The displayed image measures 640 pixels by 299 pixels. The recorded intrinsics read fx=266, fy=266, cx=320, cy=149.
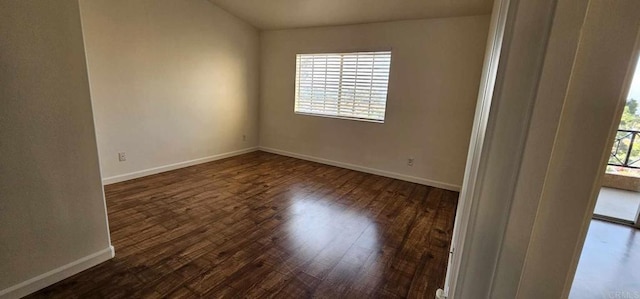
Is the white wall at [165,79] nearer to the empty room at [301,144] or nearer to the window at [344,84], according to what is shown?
the empty room at [301,144]

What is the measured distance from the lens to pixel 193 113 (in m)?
4.18

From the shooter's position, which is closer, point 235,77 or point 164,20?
point 164,20

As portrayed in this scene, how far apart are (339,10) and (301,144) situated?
2326 mm

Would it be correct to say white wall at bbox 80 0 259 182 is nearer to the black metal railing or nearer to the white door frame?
the white door frame

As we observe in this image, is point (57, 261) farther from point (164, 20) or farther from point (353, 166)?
point (353, 166)

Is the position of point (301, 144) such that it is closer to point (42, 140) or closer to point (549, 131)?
point (42, 140)

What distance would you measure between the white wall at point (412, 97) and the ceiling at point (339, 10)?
144 millimetres

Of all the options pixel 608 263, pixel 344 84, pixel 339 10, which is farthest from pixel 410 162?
pixel 608 263

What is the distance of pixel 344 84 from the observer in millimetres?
4371

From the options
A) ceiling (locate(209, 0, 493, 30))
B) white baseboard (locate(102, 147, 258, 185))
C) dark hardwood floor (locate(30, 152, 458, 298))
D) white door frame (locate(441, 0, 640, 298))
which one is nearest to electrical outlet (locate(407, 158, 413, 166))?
dark hardwood floor (locate(30, 152, 458, 298))

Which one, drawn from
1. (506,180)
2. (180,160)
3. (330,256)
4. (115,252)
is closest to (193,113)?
(180,160)

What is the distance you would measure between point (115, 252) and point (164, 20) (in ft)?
9.83

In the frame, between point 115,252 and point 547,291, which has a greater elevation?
point 547,291

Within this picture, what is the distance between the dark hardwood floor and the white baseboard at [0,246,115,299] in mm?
42
